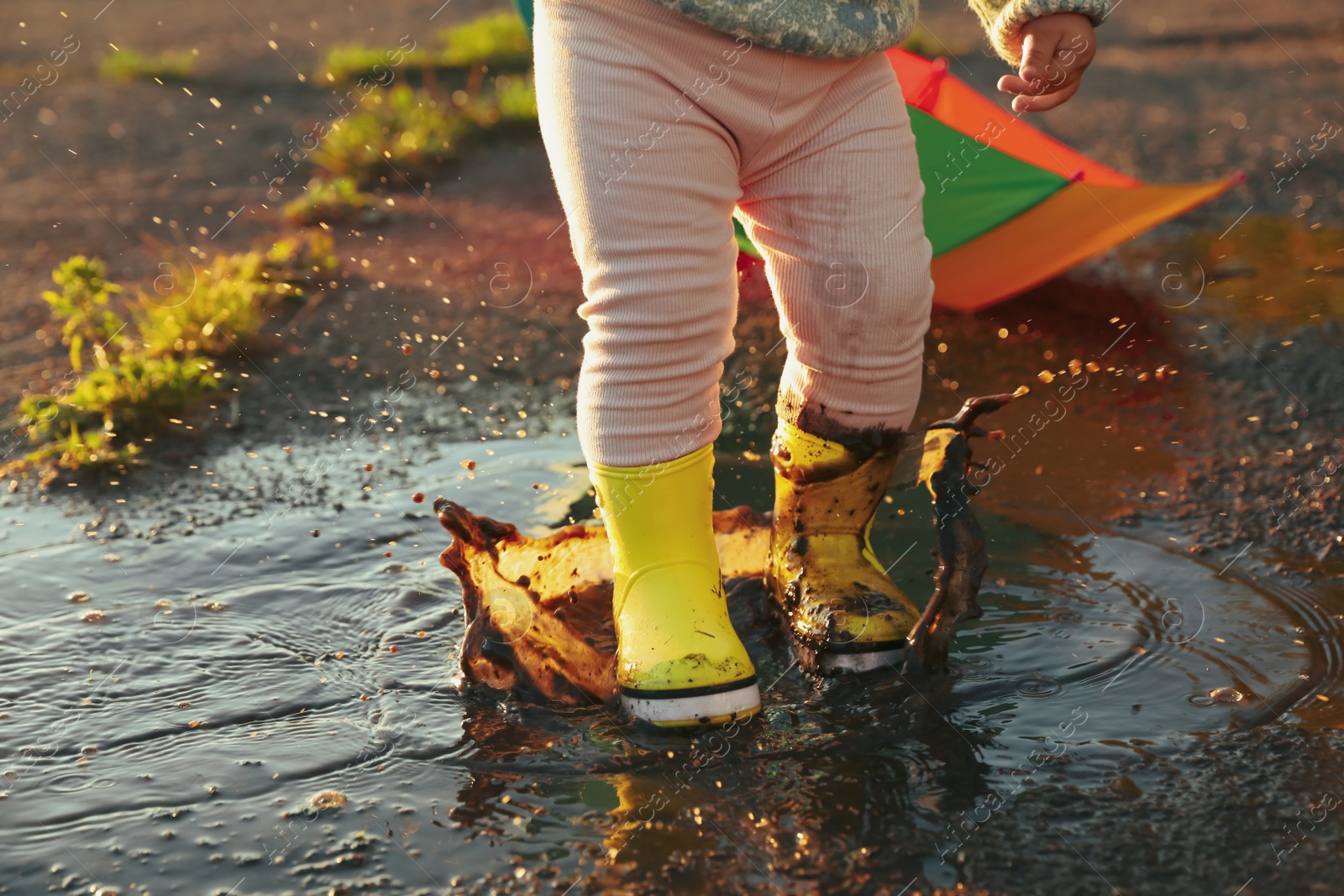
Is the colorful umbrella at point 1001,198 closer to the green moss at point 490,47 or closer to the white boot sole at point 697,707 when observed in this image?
the white boot sole at point 697,707

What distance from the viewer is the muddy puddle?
1.35 metres

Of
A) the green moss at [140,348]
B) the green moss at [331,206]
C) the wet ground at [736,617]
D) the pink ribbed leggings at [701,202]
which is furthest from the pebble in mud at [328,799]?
the green moss at [331,206]

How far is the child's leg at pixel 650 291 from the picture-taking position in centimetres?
155

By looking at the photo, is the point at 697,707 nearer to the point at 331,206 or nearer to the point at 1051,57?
the point at 1051,57

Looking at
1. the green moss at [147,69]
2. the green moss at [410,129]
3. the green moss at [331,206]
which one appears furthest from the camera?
the green moss at [147,69]

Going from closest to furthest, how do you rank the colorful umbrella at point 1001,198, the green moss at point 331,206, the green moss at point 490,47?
1. the colorful umbrella at point 1001,198
2. the green moss at point 331,206
3. the green moss at point 490,47

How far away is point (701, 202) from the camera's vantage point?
1602mm

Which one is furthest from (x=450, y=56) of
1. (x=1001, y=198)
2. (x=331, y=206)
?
(x=1001, y=198)

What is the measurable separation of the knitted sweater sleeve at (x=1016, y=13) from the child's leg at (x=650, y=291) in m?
0.45

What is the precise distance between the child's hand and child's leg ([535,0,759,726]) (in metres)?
0.44

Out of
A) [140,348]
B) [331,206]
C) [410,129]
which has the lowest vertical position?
[140,348]

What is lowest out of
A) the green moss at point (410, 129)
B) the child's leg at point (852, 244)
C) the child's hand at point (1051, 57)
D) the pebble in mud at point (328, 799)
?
the pebble in mud at point (328, 799)

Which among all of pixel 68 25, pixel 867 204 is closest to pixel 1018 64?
pixel 867 204

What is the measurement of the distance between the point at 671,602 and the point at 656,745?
0.59 feet
